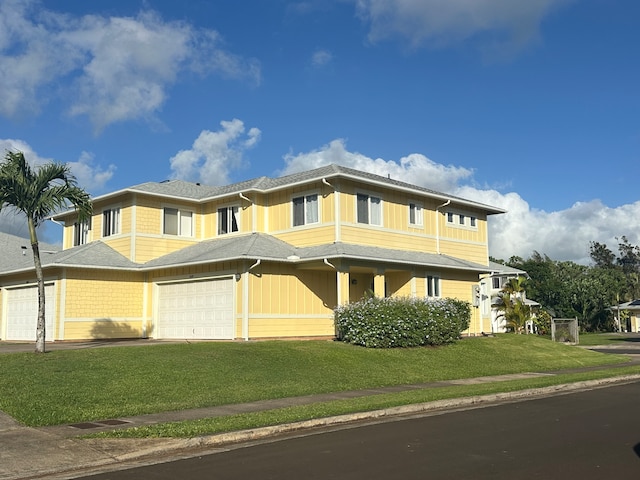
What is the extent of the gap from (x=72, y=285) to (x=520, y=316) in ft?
77.8

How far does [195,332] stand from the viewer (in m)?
27.1

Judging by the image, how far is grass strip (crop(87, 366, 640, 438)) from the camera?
10758 millimetres

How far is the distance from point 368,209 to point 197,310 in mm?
8226

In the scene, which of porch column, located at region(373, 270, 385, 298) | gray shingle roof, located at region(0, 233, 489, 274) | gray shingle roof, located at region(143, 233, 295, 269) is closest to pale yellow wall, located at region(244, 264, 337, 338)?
gray shingle roof, located at region(143, 233, 295, 269)

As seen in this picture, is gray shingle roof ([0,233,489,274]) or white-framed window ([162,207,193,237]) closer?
gray shingle roof ([0,233,489,274])

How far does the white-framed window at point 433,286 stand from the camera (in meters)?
30.0

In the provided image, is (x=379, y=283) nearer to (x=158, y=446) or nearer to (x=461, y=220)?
(x=461, y=220)

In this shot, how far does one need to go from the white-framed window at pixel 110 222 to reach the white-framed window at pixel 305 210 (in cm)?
845

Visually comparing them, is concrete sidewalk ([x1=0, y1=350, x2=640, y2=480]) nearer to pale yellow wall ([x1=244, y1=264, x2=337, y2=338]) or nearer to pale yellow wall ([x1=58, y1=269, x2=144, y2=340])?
pale yellow wall ([x1=244, y1=264, x2=337, y2=338])

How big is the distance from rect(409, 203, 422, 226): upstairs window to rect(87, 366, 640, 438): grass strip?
12236 millimetres

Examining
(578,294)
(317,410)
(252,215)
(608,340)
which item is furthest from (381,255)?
Result: (578,294)

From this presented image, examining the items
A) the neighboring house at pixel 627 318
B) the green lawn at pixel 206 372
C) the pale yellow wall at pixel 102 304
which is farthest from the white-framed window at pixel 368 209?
the neighboring house at pixel 627 318

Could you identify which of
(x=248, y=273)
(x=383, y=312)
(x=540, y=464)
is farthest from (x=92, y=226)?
(x=540, y=464)

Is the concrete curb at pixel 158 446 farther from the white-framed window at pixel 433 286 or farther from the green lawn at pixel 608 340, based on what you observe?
the green lawn at pixel 608 340
